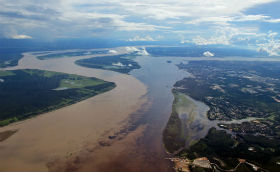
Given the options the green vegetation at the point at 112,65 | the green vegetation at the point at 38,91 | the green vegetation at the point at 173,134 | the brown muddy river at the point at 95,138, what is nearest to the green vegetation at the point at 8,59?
the green vegetation at the point at 38,91

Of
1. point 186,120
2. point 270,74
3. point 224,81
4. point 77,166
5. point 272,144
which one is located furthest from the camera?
point 270,74

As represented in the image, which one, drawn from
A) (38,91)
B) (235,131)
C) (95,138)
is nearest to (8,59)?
(38,91)

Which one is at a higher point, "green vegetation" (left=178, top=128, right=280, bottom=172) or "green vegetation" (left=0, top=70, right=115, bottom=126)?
"green vegetation" (left=0, top=70, right=115, bottom=126)

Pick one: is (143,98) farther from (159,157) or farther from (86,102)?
(159,157)

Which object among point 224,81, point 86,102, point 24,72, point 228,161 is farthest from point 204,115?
point 24,72

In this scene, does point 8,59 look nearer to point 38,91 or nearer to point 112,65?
point 112,65

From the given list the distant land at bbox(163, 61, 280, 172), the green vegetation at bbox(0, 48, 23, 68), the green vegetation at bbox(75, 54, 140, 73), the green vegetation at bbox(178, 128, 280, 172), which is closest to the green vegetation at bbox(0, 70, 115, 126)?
the green vegetation at bbox(0, 48, 23, 68)

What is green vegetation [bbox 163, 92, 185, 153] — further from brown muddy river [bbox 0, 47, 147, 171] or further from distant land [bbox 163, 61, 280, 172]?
brown muddy river [bbox 0, 47, 147, 171]

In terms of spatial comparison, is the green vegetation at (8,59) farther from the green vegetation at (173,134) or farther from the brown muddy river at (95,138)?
the green vegetation at (173,134)
